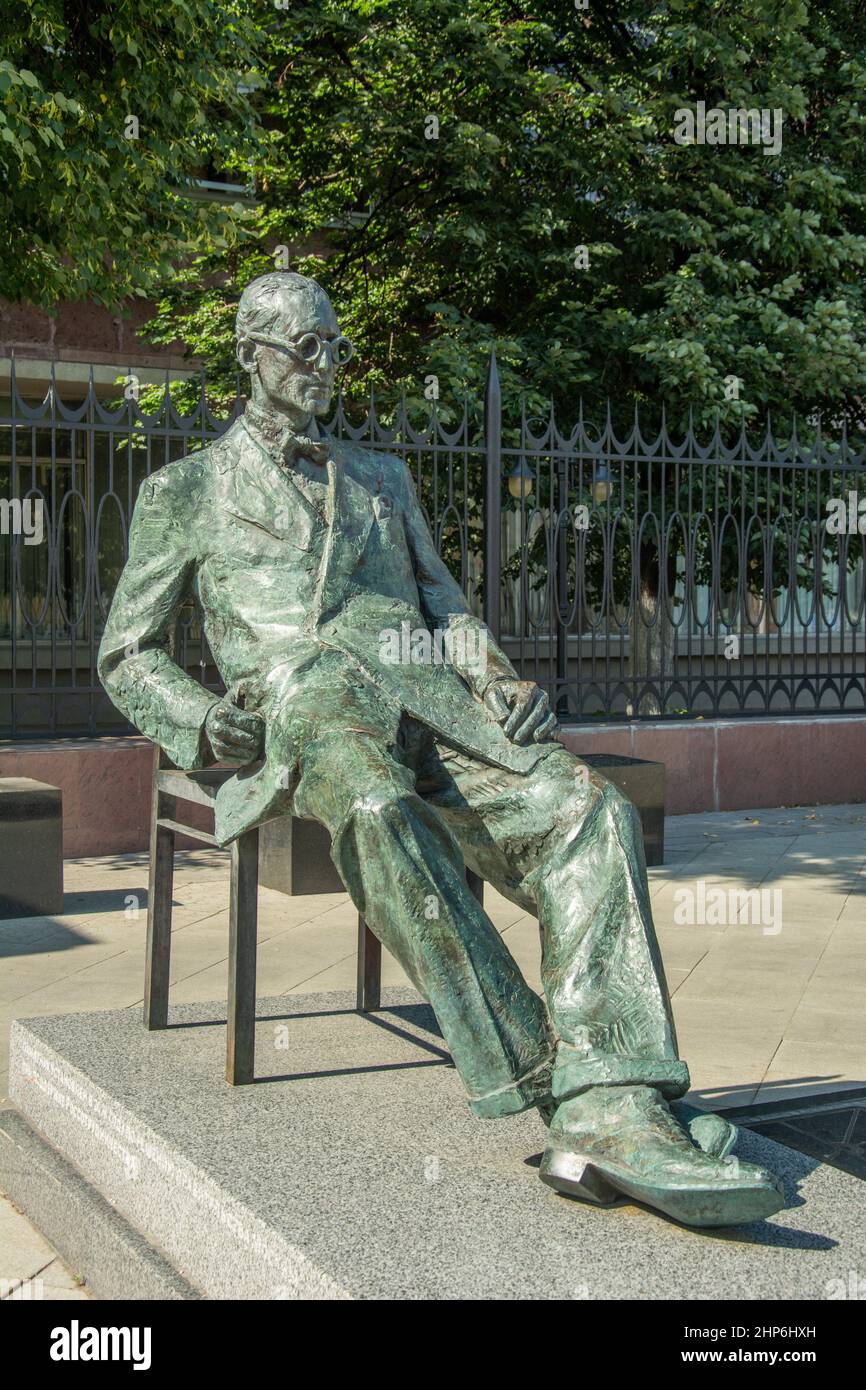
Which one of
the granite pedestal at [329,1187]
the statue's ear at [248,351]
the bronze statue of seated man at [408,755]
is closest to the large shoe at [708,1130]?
the bronze statue of seated man at [408,755]

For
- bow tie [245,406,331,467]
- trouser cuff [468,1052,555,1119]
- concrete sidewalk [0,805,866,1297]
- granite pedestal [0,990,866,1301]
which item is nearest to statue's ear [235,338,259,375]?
bow tie [245,406,331,467]

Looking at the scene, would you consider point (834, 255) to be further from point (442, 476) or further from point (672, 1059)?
point (672, 1059)

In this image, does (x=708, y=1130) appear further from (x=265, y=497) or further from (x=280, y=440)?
(x=280, y=440)

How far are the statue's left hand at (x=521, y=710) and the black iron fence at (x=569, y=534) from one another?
4400mm

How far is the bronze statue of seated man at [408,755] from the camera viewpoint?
263cm

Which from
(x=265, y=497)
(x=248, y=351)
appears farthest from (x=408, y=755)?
(x=248, y=351)

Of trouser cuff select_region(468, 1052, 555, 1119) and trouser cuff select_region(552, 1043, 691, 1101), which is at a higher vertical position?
trouser cuff select_region(552, 1043, 691, 1101)

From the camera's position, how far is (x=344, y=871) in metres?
A: 2.92

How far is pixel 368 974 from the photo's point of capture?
408 centimetres

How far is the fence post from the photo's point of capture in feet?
31.6

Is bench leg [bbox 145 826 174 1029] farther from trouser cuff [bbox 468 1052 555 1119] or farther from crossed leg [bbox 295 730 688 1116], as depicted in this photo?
trouser cuff [bbox 468 1052 555 1119]

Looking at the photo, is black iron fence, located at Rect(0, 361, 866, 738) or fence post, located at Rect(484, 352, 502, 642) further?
fence post, located at Rect(484, 352, 502, 642)
